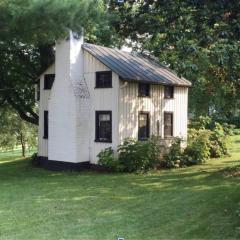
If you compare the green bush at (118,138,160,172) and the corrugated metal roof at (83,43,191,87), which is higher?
the corrugated metal roof at (83,43,191,87)

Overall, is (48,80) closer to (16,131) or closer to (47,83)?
(47,83)

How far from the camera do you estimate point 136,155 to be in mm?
20656

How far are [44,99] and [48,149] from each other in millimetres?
3013

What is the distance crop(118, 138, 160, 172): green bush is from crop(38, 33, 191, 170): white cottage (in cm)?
56

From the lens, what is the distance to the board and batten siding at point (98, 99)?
70.1 feet

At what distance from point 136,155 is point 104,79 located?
13.1 feet

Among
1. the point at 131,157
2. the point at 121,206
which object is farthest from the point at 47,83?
the point at 121,206

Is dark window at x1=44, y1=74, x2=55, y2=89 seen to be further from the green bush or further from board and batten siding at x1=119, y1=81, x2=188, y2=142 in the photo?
the green bush

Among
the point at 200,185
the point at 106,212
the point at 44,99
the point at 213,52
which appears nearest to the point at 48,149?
the point at 44,99

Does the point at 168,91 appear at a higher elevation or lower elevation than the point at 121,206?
higher

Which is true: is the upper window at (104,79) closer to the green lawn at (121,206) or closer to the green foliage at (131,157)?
the green foliage at (131,157)

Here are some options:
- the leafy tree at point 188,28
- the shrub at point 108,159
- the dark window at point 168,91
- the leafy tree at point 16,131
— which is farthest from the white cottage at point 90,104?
the leafy tree at point 16,131

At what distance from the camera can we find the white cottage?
845 inches

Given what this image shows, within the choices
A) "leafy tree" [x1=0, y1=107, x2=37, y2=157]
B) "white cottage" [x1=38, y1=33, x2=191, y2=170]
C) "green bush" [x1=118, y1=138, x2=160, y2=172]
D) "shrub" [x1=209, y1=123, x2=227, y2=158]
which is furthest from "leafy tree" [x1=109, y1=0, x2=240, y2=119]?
"leafy tree" [x1=0, y1=107, x2=37, y2=157]
